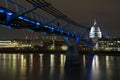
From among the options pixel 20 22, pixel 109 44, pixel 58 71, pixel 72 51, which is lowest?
pixel 58 71

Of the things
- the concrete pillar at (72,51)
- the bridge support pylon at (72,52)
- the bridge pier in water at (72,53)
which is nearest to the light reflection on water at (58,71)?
the bridge pier in water at (72,53)

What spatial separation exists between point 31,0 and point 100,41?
11343cm

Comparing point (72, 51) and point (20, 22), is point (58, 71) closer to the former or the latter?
point (20, 22)

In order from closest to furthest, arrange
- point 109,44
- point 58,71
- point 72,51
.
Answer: point 58,71 < point 72,51 < point 109,44

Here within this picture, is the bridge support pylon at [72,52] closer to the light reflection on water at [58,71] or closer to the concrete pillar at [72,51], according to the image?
the concrete pillar at [72,51]

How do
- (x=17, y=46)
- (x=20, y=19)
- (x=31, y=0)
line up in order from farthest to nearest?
(x=17, y=46) < (x=20, y=19) < (x=31, y=0)

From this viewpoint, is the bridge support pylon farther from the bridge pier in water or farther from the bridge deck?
the bridge deck

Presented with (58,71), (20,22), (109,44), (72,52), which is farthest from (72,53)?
(109,44)

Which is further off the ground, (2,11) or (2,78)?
(2,11)

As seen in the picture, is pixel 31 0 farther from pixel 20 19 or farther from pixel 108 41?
pixel 108 41

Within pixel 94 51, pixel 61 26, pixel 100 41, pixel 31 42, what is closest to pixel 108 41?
pixel 100 41

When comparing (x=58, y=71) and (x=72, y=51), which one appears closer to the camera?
(x=58, y=71)

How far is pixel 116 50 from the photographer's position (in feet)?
395

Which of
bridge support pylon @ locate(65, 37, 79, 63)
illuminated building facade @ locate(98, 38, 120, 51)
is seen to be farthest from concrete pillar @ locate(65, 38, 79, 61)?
illuminated building facade @ locate(98, 38, 120, 51)
